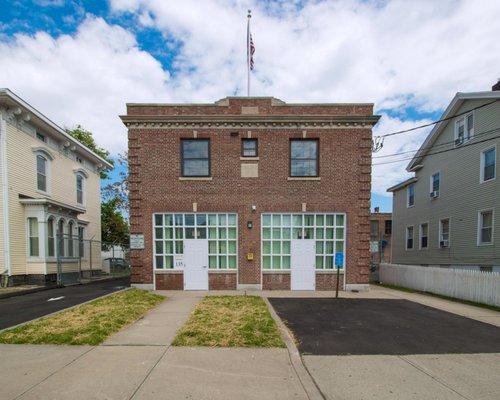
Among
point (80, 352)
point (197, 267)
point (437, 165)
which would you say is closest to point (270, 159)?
point (197, 267)

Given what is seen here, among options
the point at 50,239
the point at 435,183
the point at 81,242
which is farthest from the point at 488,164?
the point at 81,242

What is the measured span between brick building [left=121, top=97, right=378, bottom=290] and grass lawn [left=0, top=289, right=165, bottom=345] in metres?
3.66

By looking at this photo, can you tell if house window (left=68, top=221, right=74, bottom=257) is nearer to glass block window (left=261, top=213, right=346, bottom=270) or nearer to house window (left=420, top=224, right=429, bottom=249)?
glass block window (left=261, top=213, right=346, bottom=270)

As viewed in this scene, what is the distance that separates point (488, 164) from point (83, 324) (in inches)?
738

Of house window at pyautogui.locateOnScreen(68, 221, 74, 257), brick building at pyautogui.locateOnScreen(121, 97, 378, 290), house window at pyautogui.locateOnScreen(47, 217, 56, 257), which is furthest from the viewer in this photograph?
house window at pyautogui.locateOnScreen(68, 221, 74, 257)

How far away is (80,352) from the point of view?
5.18m

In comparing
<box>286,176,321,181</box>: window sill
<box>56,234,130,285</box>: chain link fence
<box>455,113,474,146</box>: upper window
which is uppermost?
Result: <box>455,113,474,146</box>: upper window

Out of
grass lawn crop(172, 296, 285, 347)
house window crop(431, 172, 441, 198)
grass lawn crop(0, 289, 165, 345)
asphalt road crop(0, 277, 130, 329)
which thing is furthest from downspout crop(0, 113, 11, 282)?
house window crop(431, 172, 441, 198)

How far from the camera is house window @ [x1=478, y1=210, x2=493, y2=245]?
14.7 meters

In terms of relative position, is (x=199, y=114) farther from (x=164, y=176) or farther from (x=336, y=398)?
(x=336, y=398)

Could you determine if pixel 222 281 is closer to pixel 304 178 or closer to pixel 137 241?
pixel 137 241

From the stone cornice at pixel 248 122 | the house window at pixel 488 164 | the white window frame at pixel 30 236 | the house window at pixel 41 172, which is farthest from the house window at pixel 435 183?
the house window at pixel 41 172

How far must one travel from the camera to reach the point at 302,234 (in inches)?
504

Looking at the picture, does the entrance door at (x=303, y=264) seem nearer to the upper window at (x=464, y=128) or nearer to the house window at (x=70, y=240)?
the upper window at (x=464, y=128)
